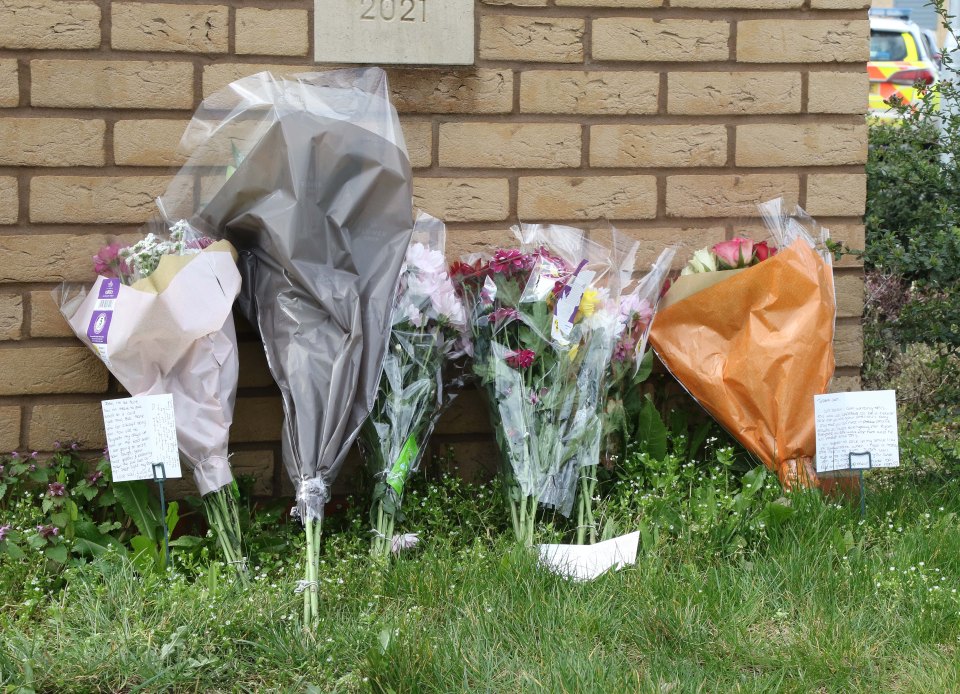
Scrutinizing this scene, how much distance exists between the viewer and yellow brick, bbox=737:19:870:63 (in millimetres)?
3387

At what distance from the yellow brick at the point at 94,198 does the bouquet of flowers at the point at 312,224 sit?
0.69ft

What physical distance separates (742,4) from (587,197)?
810 millimetres

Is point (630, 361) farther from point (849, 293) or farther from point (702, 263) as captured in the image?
point (849, 293)

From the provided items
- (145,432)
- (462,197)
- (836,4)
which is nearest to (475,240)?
(462,197)

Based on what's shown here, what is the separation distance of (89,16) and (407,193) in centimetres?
110

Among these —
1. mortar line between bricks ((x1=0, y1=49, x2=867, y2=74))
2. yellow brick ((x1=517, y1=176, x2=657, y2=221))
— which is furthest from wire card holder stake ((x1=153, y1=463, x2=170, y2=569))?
yellow brick ((x1=517, y1=176, x2=657, y2=221))

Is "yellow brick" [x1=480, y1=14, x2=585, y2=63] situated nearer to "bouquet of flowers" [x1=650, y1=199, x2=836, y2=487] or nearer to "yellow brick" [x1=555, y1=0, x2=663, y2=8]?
"yellow brick" [x1=555, y1=0, x2=663, y2=8]

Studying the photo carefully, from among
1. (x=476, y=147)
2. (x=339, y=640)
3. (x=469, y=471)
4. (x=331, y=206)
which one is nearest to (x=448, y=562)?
(x=339, y=640)

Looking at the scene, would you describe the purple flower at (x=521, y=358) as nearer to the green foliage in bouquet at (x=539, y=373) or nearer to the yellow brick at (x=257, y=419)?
the green foliage in bouquet at (x=539, y=373)

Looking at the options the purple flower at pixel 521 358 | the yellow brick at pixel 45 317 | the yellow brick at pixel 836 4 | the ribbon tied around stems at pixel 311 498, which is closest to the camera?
the ribbon tied around stems at pixel 311 498

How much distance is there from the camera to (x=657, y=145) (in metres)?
3.37

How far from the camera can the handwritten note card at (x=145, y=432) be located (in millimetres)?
2656

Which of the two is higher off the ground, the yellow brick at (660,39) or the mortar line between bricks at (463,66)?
the yellow brick at (660,39)

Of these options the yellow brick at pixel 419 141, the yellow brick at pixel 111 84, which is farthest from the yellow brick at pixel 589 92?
the yellow brick at pixel 111 84
